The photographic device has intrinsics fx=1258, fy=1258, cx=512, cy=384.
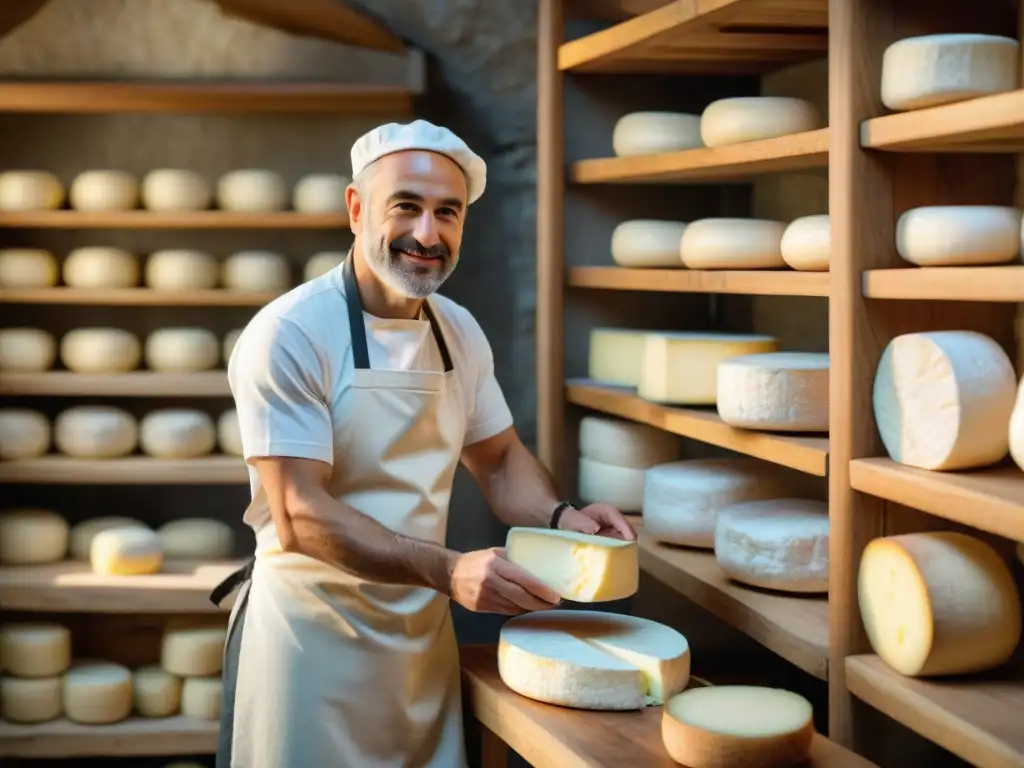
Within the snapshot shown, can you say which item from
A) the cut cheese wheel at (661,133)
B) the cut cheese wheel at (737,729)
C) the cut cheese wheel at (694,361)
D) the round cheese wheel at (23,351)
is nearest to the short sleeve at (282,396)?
the cut cheese wheel at (737,729)

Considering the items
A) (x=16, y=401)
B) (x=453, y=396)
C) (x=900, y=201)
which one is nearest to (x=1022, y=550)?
(x=900, y=201)

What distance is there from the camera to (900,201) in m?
2.11

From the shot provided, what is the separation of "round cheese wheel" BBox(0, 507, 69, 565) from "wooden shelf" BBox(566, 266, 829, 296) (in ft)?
5.48

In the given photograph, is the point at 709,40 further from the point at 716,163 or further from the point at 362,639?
the point at 362,639

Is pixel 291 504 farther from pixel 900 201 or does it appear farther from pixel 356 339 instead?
pixel 900 201

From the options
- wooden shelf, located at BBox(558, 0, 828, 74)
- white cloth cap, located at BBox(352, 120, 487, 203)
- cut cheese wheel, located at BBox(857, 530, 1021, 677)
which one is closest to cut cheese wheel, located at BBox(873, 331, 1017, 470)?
cut cheese wheel, located at BBox(857, 530, 1021, 677)

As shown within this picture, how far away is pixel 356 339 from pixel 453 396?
9.9 inches

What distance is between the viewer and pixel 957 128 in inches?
72.6

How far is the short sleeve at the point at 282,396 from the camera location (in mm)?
2143

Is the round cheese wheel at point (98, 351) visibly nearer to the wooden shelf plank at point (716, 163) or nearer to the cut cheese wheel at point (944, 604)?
the wooden shelf plank at point (716, 163)

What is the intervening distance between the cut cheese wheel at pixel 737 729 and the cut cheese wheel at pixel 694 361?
0.94 m

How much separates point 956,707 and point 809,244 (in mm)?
911

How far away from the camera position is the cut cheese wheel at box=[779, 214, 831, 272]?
2.34m

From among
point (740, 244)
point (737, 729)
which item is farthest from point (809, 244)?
point (737, 729)
